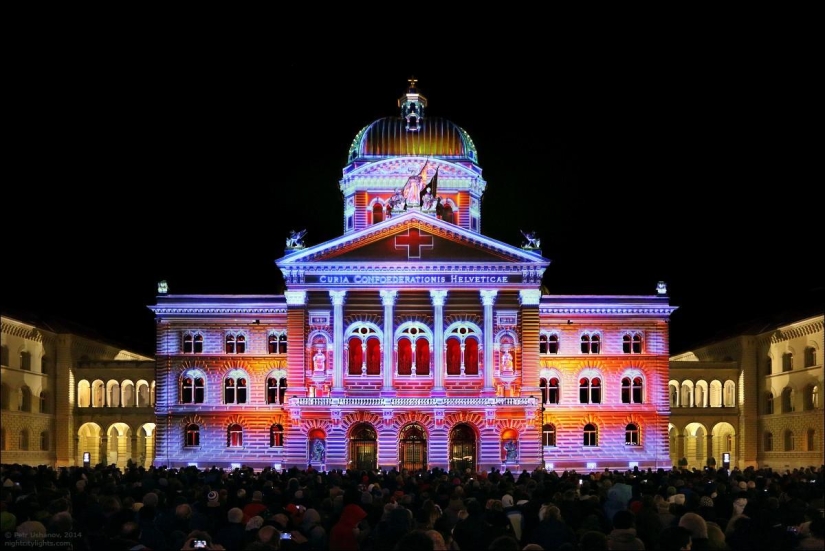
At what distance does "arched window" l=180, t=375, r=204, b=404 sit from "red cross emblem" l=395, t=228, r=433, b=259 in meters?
15.7

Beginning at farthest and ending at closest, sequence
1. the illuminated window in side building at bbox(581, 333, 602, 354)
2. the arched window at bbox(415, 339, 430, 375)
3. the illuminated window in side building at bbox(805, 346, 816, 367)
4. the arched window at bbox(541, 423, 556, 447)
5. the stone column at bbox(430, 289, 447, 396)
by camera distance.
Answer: the illuminated window in side building at bbox(581, 333, 602, 354)
the arched window at bbox(541, 423, 556, 447)
the illuminated window in side building at bbox(805, 346, 816, 367)
the arched window at bbox(415, 339, 430, 375)
the stone column at bbox(430, 289, 447, 396)

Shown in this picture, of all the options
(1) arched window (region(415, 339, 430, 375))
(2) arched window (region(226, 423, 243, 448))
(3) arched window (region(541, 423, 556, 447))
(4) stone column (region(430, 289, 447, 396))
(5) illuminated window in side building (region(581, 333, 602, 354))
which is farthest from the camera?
(5) illuminated window in side building (region(581, 333, 602, 354))

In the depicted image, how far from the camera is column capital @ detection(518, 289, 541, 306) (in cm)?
7344

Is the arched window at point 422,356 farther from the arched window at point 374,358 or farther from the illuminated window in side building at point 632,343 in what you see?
the illuminated window in side building at point 632,343

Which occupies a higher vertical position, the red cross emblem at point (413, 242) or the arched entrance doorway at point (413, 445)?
the red cross emblem at point (413, 242)

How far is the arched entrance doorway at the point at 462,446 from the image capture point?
73.0 m

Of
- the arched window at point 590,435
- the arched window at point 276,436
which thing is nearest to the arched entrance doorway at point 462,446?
the arched window at point 590,435

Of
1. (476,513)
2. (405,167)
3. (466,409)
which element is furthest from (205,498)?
(405,167)

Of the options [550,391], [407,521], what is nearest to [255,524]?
[407,521]

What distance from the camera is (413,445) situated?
73.5 m

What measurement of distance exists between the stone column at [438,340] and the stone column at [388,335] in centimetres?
242

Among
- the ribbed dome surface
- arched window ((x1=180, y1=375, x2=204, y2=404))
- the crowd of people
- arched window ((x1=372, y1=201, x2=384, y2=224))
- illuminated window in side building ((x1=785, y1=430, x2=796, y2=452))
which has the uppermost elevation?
the ribbed dome surface

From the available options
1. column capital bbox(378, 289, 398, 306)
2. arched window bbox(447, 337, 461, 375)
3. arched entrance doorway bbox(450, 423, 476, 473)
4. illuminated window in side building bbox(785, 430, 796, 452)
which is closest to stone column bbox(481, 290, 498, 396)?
arched window bbox(447, 337, 461, 375)

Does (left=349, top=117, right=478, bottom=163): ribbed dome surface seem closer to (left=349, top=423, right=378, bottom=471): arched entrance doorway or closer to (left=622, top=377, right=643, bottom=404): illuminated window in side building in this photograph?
(left=622, top=377, right=643, bottom=404): illuminated window in side building
